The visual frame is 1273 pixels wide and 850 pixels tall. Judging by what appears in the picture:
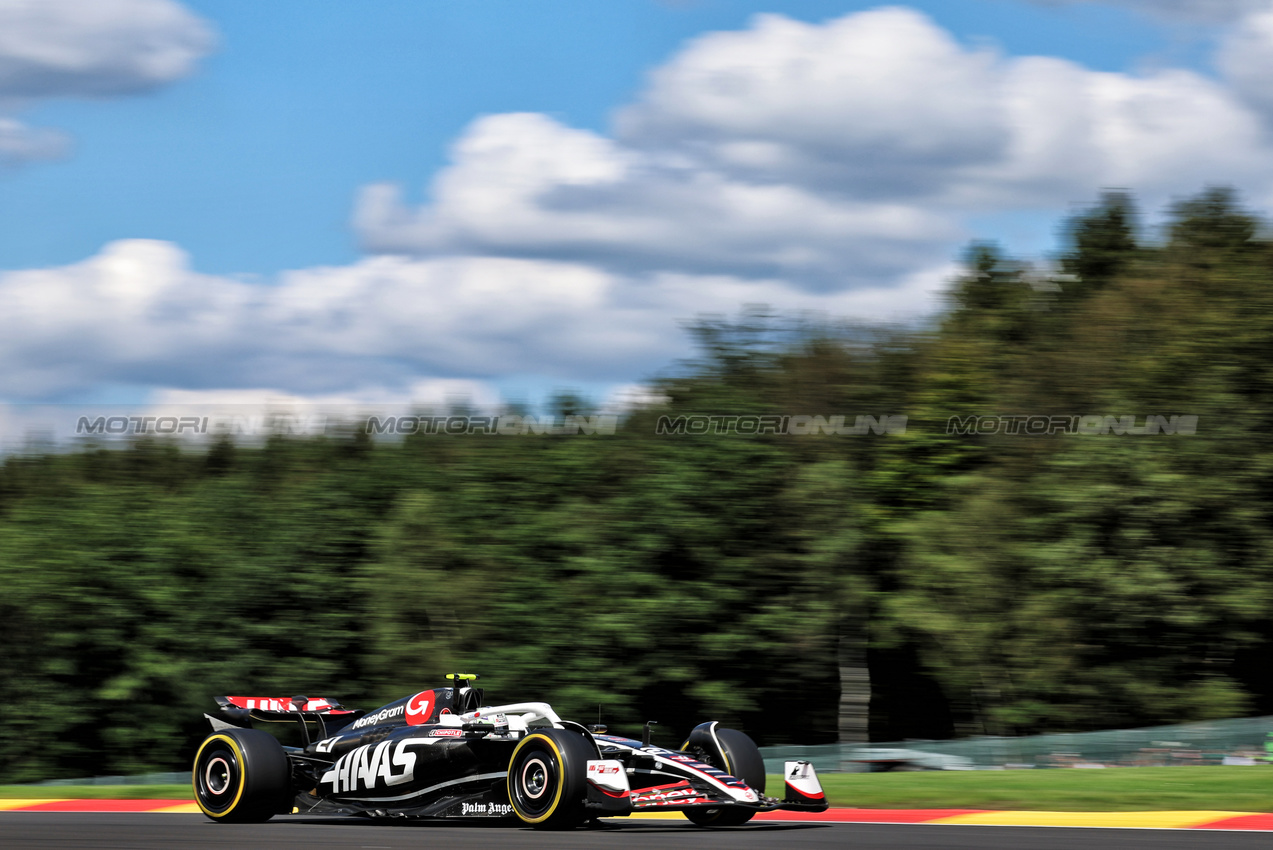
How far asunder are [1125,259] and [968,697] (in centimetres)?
1751

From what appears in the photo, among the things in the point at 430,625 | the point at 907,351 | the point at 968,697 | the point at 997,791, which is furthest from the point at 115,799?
the point at 907,351

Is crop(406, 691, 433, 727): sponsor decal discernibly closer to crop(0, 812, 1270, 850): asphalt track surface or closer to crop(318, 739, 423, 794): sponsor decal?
crop(318, 739, 423, 794): sponsor decal

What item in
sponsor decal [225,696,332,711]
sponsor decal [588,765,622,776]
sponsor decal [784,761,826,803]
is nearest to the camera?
sponsor decal [588,765,622,776]

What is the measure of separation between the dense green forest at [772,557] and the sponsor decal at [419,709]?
19618 mm

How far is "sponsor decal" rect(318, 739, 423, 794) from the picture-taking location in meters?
12.5

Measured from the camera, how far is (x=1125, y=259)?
45.1 m

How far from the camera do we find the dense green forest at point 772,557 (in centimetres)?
2952

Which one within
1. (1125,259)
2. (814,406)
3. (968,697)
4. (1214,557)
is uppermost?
(1125,259)

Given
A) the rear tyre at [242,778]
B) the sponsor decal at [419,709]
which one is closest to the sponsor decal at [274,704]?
the rear tyre at [242,778]

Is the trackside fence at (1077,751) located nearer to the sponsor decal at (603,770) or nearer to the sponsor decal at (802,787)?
the sponsor decal at (802,787)

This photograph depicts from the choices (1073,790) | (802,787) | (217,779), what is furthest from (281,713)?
(1073,790)

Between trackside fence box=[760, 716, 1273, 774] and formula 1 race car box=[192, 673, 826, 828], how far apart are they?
5.68 metres

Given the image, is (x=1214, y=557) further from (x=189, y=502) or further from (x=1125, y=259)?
(x=189, y=502)

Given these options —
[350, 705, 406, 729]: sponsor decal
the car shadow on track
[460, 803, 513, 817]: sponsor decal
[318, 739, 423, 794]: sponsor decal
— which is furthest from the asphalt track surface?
[350, 705, 406, 729]: sponsor decal
